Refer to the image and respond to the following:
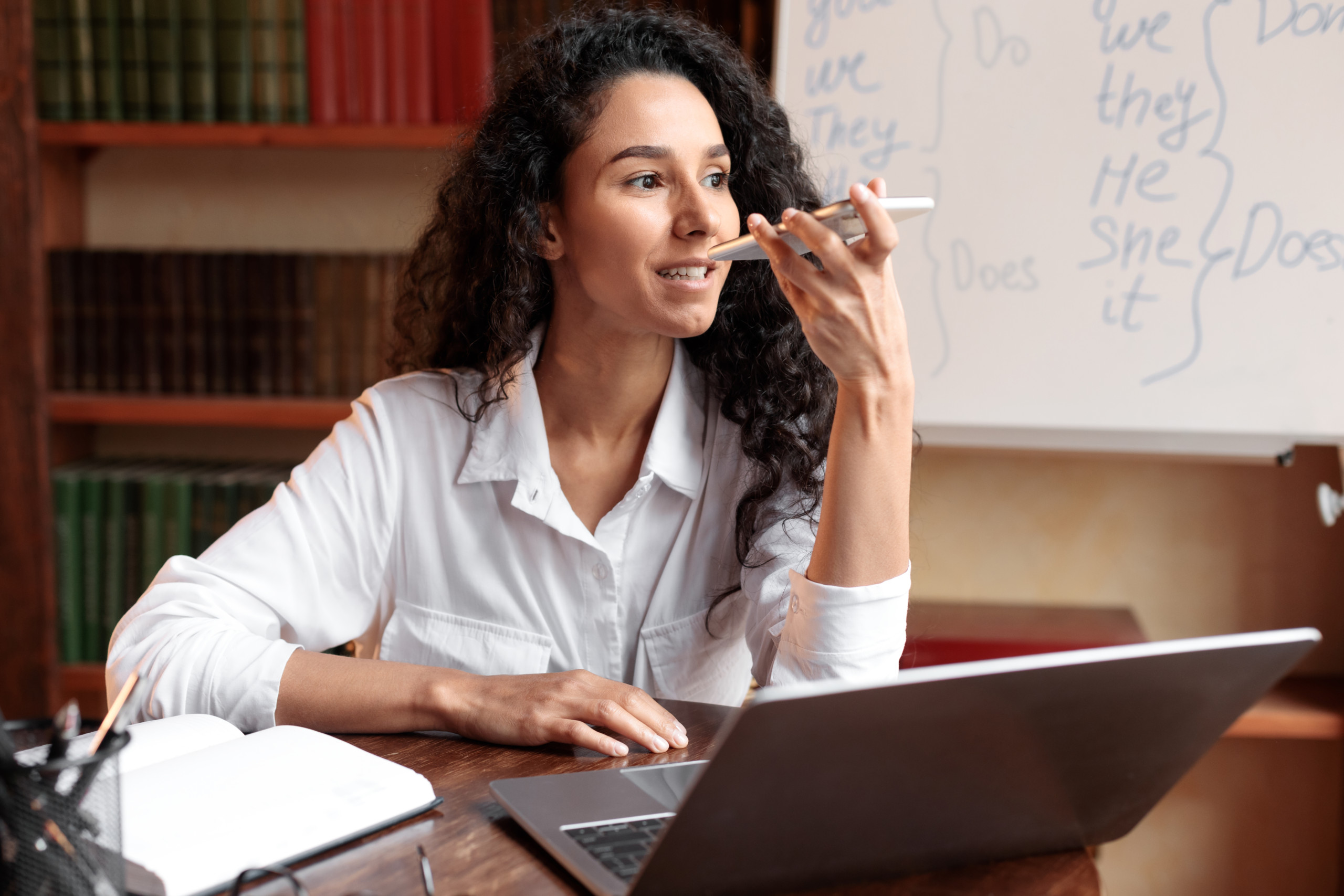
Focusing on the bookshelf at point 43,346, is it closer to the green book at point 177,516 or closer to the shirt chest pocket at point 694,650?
the green book at point 177,516

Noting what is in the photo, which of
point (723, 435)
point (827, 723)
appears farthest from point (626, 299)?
point (827, 723)

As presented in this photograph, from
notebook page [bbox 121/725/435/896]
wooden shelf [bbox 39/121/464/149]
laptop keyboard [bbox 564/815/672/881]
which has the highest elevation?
wooden shelf [bbox 39/121/464/149]

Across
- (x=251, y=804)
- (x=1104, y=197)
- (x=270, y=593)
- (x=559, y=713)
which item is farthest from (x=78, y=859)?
(x=1104, y=197)

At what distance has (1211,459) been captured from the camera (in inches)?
63.9

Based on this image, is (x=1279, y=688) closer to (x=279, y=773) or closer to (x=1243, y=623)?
(x=1243, y=623)

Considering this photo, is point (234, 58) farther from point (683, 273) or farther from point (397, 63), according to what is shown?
point (683, 273)

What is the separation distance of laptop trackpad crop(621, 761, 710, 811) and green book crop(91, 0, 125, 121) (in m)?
1.66

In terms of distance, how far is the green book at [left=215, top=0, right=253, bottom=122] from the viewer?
182 centimetres

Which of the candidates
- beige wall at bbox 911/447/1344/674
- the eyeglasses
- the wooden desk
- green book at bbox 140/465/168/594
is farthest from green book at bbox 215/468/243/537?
the eyeglasses

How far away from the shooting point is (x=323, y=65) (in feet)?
5.99

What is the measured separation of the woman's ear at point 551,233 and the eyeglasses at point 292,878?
2.51 ft

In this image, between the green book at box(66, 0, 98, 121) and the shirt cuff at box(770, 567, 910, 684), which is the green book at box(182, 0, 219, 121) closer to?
the green book at box(66, 0, 98, 121)

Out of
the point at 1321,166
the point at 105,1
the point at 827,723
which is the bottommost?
the point at 827,723

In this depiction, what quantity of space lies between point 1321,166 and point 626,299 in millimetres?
1022
